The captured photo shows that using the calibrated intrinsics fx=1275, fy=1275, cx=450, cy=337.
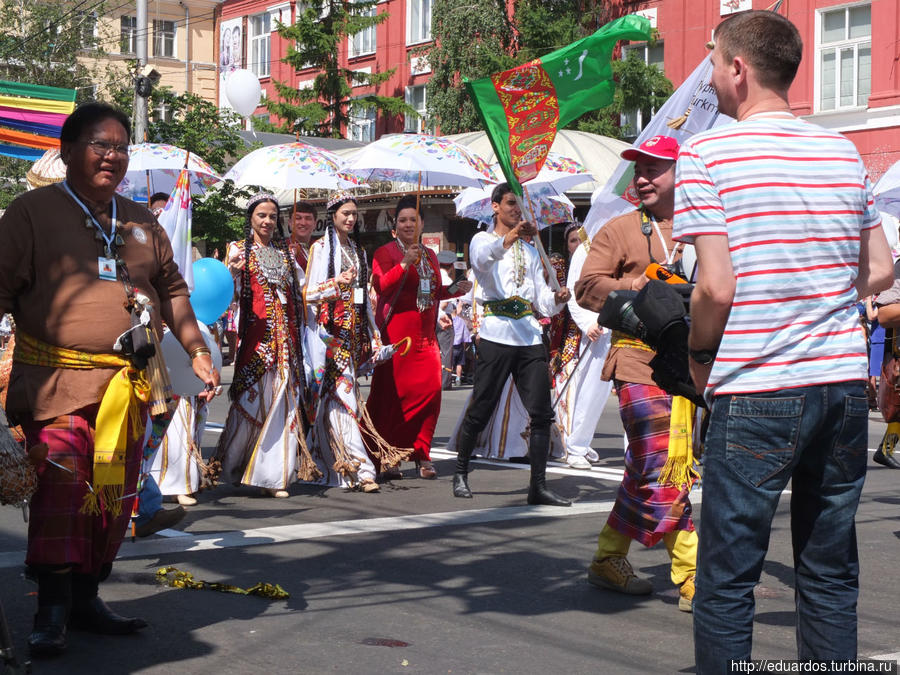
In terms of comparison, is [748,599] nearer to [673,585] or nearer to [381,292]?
[673,585]

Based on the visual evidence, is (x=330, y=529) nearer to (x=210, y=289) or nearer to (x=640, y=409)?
(x=210, y=289)

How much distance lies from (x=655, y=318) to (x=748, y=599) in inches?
36.4

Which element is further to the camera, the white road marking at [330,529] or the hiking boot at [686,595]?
the white road marking at [330,529]

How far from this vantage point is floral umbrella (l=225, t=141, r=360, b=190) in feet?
31.2

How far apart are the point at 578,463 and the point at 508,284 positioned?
87.0 inches

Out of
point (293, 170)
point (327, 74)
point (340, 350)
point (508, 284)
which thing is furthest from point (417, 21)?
point (508, 284)

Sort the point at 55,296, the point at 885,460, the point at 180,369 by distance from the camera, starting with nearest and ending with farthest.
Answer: the point at 55,296 → the point at 180,369 → the point at 885,460

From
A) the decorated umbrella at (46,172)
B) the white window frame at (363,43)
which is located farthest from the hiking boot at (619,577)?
the white window frame at (363,43)

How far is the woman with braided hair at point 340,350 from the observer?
29.6 feet

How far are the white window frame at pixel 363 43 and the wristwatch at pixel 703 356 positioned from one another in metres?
36.0

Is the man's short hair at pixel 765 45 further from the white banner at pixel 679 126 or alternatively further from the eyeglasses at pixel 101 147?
the white banner at pixel 679 126

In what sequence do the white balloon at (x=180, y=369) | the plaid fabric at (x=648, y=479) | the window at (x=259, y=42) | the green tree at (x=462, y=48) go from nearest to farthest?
1. the plaid fabric at (x=648, y=479)
2. the white balloon at (x=180, y=369)
3. the green tree at (x=462, y=48)
4. the window at (x=259, y=42)

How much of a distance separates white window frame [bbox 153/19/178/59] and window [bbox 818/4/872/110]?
31.7 meters

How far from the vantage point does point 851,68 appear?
25.3 m
